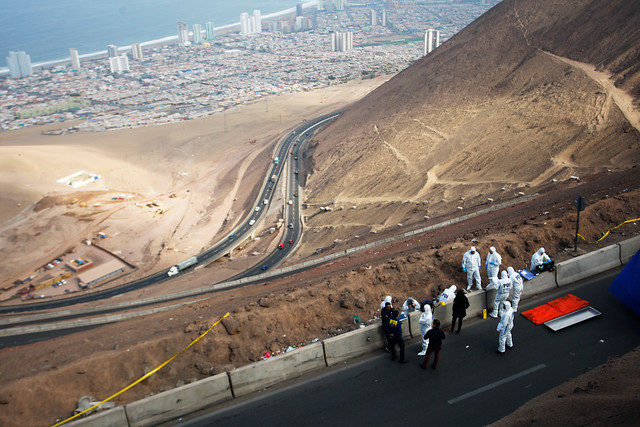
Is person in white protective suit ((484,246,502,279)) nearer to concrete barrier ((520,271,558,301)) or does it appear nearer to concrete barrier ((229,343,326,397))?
concrete barrier ((520,271,558,301))

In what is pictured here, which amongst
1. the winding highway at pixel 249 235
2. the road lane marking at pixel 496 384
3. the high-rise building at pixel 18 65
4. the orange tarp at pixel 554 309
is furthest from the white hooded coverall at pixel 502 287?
the high-rise building at pixel 18 65

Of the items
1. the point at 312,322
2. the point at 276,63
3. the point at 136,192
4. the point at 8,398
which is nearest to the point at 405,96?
the point at 136,192

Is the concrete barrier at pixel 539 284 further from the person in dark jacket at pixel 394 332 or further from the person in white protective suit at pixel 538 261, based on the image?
the person in dark jacket at pixel 394 332

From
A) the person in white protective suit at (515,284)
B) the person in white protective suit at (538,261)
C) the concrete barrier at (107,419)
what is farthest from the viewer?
the person in white protective suit at (538,261)

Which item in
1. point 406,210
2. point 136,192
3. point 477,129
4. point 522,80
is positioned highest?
point 522,80

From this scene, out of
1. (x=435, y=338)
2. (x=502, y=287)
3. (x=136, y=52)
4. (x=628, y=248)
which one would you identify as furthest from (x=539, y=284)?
(x=136, y=52)

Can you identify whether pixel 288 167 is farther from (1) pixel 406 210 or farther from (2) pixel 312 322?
(2) pixel 312 322
